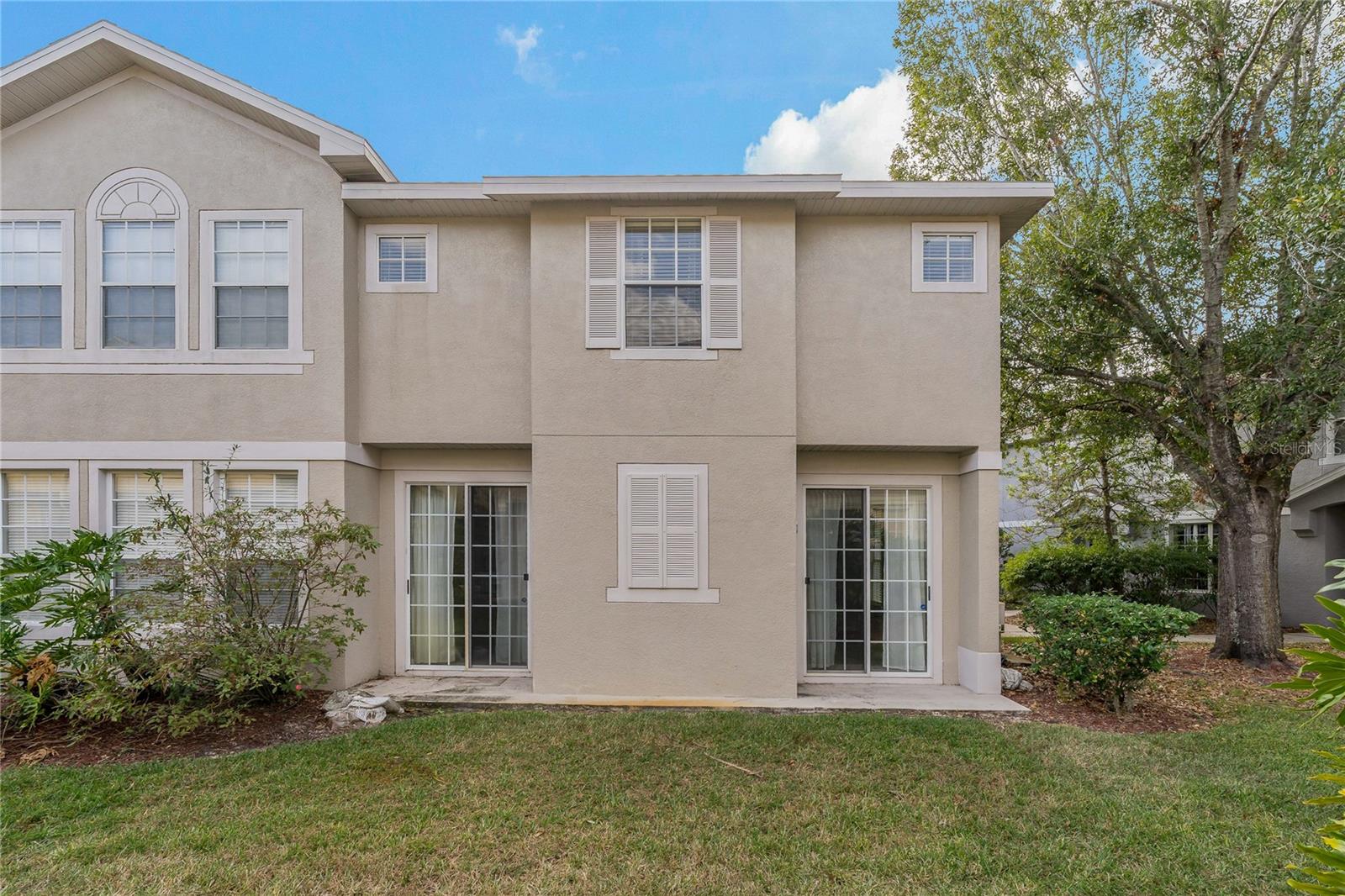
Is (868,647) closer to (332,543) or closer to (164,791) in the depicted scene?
(332,543)

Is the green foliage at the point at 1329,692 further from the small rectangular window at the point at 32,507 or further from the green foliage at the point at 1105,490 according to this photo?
the green foliage at the point at 1105,490

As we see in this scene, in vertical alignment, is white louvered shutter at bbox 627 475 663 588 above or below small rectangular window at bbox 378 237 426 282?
A: below

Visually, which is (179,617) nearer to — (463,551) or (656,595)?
(463,551)

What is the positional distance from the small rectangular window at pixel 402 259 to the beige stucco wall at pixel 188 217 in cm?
A: 61

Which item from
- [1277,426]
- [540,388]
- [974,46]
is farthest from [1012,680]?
[974,46]

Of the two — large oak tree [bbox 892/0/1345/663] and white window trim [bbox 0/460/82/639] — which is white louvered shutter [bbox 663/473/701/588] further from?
white window trim [bbox 0/460/82/639]

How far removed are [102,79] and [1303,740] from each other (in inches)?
592

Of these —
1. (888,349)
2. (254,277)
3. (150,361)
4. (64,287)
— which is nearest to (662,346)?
(888,349)

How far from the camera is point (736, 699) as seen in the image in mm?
8055

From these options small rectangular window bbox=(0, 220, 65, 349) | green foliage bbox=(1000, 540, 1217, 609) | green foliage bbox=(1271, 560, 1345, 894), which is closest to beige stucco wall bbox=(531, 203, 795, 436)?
small rectangular window bbox=(0, 220, 65, 349)

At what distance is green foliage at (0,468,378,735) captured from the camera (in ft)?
22.4

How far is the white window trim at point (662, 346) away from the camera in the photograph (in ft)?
27.3

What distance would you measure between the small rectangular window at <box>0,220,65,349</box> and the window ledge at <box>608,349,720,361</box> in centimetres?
666

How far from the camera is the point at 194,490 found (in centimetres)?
823
